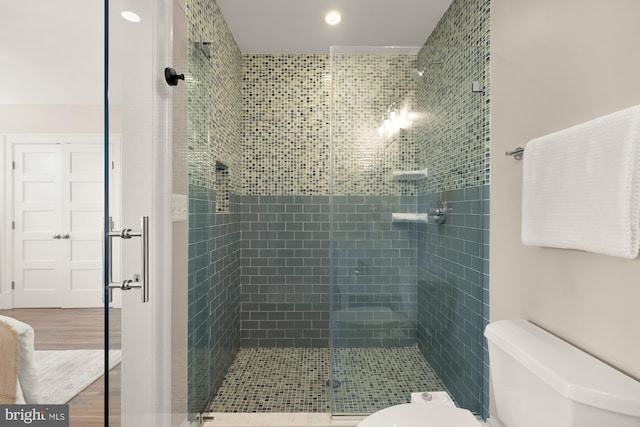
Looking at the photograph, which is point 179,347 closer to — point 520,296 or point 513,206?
point 520,296

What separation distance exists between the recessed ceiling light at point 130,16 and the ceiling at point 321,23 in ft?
4.05

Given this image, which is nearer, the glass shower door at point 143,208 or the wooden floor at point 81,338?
the wooden floor at point 81,338

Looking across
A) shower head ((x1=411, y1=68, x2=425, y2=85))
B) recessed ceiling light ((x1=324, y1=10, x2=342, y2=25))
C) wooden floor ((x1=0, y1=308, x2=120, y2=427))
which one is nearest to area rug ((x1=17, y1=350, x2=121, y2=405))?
wooden floor ((x1=0, y1=308, x2=120, y2=427))

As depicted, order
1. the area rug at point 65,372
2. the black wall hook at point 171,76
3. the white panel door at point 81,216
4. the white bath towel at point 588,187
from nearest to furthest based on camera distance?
the white bath towel at point 588,187 < the black wall hook at point 171,76 < the area rug at point 65,372 < the white panel door at point 81,216

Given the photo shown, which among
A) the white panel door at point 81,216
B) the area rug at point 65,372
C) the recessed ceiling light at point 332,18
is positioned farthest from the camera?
the white panel door at point 81,216

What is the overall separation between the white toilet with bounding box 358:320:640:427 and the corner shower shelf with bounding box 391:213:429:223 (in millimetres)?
740

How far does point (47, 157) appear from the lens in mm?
3818

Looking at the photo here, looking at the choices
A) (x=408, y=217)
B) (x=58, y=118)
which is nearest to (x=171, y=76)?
(x=408, y=217)

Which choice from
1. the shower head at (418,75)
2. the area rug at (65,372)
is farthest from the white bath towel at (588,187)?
the area rug at (65,372)

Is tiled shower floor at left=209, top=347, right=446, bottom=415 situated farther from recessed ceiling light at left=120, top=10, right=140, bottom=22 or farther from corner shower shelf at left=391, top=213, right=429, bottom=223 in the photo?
recessed ceiling light at left=120, top=10, right=140, bottom=22

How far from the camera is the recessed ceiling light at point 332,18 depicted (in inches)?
92.1

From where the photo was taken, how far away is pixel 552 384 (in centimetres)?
90

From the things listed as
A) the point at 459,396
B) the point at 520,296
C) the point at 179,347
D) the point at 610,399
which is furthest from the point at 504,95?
the point at 179,347

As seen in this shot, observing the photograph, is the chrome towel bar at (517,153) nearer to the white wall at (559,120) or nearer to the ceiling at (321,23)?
the white wall at (559,120)
